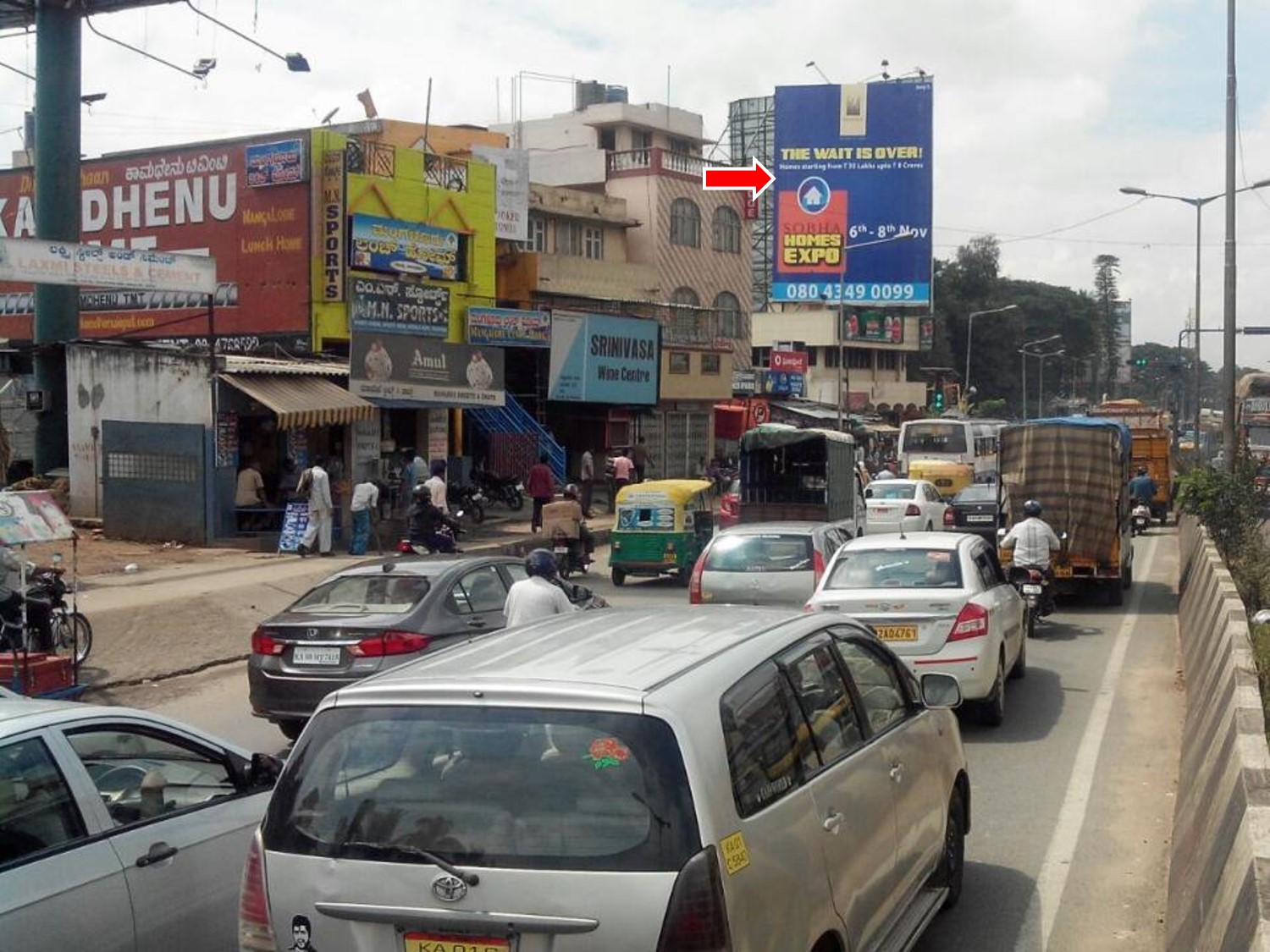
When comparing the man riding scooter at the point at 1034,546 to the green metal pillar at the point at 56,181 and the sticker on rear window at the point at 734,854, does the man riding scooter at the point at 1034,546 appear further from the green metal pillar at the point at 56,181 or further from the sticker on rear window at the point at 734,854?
the green metal pillar at the point at 56,181

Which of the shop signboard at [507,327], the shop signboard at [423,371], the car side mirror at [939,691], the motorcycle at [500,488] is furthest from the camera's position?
the shop signboard at [507,327]

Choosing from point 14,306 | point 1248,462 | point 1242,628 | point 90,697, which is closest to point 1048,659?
point 1242,628

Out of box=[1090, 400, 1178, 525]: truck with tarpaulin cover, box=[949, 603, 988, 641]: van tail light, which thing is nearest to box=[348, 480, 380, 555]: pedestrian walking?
box=[949, 603, 988, 641]: van tail light

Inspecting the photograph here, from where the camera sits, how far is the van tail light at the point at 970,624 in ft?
36.3

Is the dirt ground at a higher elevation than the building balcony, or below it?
below

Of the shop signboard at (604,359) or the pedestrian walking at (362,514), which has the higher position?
the shop signboard at (604,359)

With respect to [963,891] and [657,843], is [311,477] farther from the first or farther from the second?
[657,843]

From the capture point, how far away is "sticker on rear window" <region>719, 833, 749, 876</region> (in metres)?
3.93

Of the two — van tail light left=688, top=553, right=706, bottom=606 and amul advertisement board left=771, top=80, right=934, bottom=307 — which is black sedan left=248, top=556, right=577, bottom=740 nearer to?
van tail light left=688, top=553, right=706, bottom=606

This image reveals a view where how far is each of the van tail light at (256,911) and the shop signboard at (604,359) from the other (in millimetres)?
31631

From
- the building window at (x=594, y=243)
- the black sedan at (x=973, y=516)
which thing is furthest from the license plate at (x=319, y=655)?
the building window at (x=594, y=243)

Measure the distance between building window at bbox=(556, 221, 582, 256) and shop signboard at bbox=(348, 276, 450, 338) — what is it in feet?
47.4

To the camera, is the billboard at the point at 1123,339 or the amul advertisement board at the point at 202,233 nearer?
the amul advertisement board at the point at 202,233

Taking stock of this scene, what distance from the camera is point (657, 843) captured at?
3.88 metres
